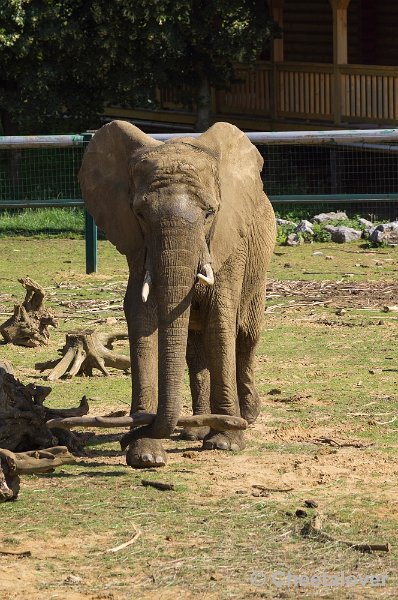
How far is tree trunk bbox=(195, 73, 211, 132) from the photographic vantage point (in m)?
22.8

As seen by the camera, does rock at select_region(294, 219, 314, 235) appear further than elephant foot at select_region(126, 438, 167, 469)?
Yes

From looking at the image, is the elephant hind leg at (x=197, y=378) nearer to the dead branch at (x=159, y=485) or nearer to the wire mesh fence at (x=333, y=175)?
the dead branch at (x=159, y=485)

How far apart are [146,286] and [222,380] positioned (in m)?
0.98

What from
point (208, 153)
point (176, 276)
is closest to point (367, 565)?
point (176, 276)

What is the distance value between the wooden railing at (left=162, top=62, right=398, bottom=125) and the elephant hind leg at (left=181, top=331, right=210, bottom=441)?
1326 centimetres

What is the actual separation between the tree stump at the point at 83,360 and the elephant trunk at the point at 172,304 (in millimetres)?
3003

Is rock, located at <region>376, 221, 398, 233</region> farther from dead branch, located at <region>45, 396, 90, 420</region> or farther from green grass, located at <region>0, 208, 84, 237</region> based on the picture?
dead branch, located at <region>45, 396, 90, 420</region>

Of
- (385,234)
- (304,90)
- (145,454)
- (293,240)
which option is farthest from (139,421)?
(304,90)

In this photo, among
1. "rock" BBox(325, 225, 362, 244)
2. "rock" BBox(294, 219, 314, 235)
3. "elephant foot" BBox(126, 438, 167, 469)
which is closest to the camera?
"elephant foot" BBox(126, 438, 167, 469)

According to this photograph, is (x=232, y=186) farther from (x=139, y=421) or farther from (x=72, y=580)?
(x=72, y=580)

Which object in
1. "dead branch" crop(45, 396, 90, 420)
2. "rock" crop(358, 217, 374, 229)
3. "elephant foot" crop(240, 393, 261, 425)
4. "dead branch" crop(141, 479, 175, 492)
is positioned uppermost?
"dead branch" crop(45, 396, 90, 420)

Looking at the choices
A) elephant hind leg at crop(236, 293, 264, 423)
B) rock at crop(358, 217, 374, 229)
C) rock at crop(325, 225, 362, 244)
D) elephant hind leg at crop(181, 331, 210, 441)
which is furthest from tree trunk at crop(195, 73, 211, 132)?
elephant hind leg at crop(181, 331, 210, 441)

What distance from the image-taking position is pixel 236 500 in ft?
22.8

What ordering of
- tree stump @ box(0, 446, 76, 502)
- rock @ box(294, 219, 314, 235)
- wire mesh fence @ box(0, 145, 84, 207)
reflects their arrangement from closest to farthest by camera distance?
tree stump @ box(0, 446, 76, 502)
rock @ box(294, 219, 314, 235)
wire mesh fence @ box(0, 145, 84, 207)
